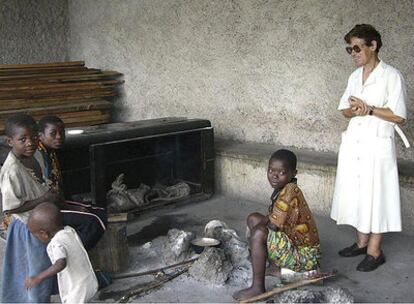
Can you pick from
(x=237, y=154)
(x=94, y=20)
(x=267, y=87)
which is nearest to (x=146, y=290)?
(x=237, y=154)

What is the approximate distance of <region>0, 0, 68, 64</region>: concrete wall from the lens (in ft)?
25.7

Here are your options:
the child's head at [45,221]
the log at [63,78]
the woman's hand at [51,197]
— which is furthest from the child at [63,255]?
the log at [63,78]

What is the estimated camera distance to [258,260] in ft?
10.3

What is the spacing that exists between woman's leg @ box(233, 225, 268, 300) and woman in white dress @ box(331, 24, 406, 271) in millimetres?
862

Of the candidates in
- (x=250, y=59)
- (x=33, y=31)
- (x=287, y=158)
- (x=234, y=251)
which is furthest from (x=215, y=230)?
(x=33, y=31)

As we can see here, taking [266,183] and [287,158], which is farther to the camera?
[266,183]

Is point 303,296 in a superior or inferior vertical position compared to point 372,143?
inferior

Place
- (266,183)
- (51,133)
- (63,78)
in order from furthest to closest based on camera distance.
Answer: (63,78) → (266,183) → (51,133)

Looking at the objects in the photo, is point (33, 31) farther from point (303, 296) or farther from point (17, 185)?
point (303, 296)

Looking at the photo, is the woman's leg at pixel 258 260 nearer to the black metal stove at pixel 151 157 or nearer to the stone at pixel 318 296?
the stone at pixel 318 296

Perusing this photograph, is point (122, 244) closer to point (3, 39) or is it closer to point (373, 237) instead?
point (373, 237)

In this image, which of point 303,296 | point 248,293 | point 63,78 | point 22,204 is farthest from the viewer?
point 63,78

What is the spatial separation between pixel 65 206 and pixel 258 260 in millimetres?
1381

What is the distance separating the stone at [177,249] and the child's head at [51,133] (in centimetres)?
115
